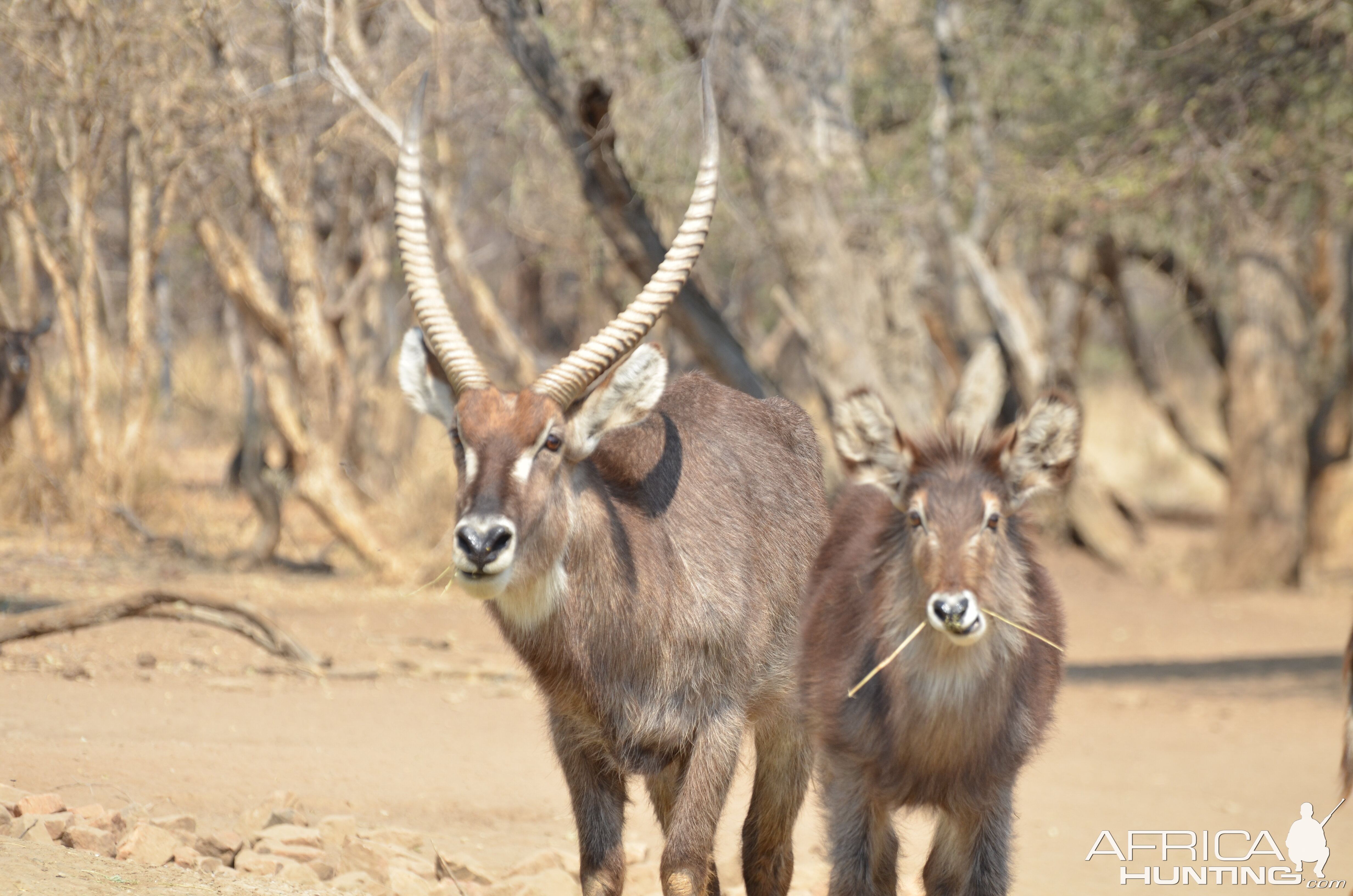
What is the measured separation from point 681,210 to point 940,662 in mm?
10886

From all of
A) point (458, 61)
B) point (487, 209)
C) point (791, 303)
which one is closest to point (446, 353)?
point (791, 303)

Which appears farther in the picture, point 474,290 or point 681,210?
point 474,290

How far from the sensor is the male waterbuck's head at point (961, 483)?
14.2ft

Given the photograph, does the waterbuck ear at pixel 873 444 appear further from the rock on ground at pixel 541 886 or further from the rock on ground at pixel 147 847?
the rock on ground at pixel 147 847

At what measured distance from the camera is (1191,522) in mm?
22938

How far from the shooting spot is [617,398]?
4.76 m

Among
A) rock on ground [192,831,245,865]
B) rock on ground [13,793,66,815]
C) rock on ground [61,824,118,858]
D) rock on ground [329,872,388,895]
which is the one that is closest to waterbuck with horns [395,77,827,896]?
rock on ground [329,872,388,895]

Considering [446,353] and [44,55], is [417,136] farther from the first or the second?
[44,55]

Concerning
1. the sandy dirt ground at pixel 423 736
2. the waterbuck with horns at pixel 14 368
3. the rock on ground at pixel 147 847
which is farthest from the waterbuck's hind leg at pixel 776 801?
the waterbuck with horns at pixel 14 368

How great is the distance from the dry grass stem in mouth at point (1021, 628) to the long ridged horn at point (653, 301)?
1.44m

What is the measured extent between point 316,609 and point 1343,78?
868 centimetres

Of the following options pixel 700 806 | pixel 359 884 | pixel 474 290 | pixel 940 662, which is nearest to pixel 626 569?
pixel 700 806

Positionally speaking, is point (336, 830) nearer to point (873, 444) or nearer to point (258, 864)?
point (258, 864)

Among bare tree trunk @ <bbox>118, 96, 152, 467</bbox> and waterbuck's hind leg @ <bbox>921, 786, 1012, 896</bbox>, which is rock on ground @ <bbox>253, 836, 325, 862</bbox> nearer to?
waterbuck's hind leg @ <bbox>921, 786, 1012, 896</bbox>
